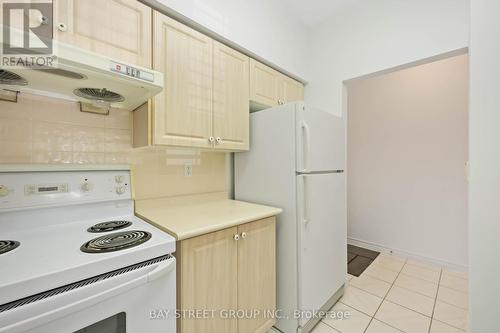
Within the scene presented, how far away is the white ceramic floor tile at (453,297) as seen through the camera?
1.82 m

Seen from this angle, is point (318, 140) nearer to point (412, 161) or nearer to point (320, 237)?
point (320, 237)

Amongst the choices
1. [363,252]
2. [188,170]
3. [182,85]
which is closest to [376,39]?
[182,85]

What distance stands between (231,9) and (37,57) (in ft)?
4.43

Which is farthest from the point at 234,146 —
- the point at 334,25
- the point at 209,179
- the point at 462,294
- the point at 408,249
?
the point at 408,249

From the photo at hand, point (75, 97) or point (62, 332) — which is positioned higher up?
point (75, 97)

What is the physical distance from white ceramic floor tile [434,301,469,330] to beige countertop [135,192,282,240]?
161cm

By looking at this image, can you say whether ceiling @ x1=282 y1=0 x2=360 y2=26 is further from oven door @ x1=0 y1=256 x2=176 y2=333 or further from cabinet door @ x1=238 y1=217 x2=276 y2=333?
oven door @ x1=0 y1=256 x2=176 y2=333

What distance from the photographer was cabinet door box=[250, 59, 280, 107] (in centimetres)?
179

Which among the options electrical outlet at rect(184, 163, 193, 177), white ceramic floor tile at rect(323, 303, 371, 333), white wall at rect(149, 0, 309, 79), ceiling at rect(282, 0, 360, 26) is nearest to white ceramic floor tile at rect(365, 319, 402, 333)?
white ceramic floor tile at rect(323, 303, 371, 333)

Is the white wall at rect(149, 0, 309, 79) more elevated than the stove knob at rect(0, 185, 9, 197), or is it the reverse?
the white wall at rect(149, 0, 309, 79)

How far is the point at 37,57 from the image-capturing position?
2.52ft

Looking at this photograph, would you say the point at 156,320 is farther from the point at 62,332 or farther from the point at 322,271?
the point at 322,271

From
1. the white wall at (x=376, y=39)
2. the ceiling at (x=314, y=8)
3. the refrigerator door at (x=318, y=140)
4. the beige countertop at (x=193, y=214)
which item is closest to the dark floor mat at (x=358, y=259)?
the refrigerator door at (x=318, y=140)

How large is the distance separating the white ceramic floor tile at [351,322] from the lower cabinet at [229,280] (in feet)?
1.78
